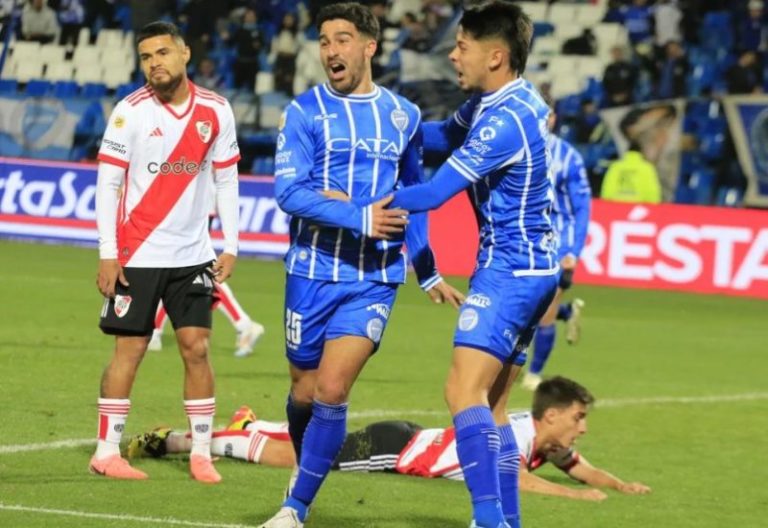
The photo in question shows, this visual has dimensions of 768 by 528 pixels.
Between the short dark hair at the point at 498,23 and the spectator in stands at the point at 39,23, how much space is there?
26150 millimetres

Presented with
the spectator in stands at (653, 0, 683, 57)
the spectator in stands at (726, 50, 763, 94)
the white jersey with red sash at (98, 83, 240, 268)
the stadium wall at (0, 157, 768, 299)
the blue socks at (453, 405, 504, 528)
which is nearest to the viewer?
the blue socks at (453, 405, 504, 528)

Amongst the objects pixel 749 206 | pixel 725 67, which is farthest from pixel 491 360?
pixel 725 67

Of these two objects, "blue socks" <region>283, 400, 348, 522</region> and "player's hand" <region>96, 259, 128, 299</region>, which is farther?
"player's hand" <region>96, 259, 128, 299</region>

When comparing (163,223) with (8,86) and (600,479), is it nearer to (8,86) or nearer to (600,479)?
(600,479)

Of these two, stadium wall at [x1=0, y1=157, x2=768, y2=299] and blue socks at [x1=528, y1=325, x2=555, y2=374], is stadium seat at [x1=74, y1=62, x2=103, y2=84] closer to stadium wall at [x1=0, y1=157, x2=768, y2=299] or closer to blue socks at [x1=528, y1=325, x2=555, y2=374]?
stadium wall at [x1=0, y1=157, x2=768, y2=299]

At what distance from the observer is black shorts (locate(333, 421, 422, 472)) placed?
902cm

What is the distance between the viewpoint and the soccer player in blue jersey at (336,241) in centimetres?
719

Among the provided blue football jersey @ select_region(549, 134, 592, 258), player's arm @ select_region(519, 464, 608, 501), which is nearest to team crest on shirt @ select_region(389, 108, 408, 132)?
player's arm @ select_region(519, 464, 608, 501)

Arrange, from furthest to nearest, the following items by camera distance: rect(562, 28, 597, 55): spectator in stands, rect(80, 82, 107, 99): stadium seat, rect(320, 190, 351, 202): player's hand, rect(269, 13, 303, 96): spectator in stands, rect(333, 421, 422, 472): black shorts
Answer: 1. rect(80, 82, 107, 99): stadium seat
2. rect(269, 13, 303, 96): spectator in stands
3. rect(562, 28, 597, 55): spectator in stands
4. rect(333, 421, 422, 472): black shorts
5. rect(320, 190, 351, 202): player's hand

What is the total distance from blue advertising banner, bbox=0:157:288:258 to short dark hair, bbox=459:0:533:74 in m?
15.7

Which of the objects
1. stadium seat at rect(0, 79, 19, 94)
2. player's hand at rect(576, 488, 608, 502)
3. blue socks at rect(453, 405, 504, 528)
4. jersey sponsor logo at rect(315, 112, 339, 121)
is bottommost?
stadium seat at rect(0, 79, 19, 94)

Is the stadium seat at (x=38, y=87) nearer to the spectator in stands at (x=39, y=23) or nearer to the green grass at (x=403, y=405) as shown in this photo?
the spectator in stands at (x=39, y=23)

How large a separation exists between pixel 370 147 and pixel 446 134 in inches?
17.3

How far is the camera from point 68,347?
13.9 meters
